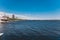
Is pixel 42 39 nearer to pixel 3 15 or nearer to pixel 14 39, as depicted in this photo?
pixel 14 39

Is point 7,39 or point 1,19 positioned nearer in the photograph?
point 7,39

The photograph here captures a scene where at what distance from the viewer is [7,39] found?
28375 mm

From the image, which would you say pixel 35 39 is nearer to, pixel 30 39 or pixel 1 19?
pixel 30 39

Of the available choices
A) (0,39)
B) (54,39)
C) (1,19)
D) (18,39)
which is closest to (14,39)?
(18,39)

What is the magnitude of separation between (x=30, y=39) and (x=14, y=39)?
10.4ft

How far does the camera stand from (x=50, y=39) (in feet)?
95.0

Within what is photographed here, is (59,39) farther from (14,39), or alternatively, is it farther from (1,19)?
(1,19)

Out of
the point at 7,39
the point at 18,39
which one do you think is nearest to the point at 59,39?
the point at 18,39

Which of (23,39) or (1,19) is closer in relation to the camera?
(23,39)

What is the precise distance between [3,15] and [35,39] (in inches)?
3835

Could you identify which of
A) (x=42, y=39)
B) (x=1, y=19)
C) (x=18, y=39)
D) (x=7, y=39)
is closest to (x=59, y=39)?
(x=42, y=39)

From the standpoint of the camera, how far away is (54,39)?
2903 cm

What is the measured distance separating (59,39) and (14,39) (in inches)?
356

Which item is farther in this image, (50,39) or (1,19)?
(1,19)
